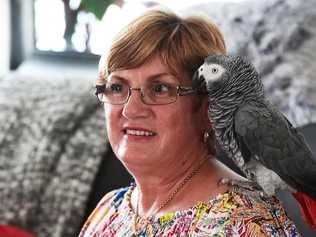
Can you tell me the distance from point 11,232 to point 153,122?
2.18 ft

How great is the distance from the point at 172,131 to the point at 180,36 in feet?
0.55

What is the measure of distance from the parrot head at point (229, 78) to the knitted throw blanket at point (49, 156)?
713mm

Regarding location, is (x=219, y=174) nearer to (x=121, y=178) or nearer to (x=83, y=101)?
(x=121, y=178)

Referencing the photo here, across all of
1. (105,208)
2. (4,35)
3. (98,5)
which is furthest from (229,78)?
(4,35)

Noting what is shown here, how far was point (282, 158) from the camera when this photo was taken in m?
0.95

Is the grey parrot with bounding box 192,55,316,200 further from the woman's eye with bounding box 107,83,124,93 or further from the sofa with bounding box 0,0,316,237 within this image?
the sofa with bounding box 0,0,316,237

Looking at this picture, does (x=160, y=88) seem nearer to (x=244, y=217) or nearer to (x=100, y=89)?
(x=100, y=89)

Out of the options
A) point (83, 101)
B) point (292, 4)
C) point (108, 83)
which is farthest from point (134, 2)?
point (108, 83)

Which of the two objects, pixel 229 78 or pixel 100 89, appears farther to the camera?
pixel 100 89

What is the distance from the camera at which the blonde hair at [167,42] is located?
1.02 m

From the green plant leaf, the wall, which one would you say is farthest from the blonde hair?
the wall

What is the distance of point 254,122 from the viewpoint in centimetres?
95

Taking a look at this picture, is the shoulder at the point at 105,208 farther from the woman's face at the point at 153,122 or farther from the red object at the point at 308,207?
the red object at the point at 308,207

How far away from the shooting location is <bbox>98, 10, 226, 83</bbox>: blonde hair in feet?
3.35
